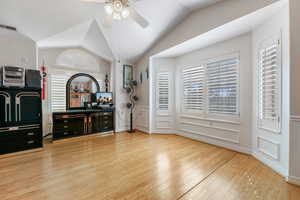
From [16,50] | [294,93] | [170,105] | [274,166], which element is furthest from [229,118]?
[16,50]

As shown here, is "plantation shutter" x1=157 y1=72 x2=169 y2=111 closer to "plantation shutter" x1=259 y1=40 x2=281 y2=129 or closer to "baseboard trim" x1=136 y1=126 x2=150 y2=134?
"baseboard trim" x1=136 y1=126 x2=150 y2=134

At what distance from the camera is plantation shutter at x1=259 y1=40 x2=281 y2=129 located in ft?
7.91

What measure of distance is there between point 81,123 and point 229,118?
4110mm

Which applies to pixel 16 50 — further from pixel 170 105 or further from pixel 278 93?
pixel 278 93

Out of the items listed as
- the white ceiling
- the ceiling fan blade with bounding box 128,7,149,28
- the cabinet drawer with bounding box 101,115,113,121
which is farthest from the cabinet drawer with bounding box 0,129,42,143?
the white ceiling

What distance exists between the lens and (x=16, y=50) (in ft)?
11.2

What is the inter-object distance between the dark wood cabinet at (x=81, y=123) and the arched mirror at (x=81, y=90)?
0.62 metres

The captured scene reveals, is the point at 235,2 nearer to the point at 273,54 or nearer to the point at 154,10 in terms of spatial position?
the point at 273,54

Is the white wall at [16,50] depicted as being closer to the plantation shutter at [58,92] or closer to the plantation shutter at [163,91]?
the plantation shutter at [58,92]

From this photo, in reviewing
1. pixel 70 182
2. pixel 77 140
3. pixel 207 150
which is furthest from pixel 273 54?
pixel 77 140

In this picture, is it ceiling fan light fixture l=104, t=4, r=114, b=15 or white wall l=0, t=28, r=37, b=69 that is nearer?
ceiling fan light fixture l=104, t=4, r=114, b=15

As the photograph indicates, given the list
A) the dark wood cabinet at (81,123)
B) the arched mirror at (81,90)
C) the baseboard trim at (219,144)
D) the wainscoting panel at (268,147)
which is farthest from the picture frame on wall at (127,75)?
the wainscoting panel at (268,147)

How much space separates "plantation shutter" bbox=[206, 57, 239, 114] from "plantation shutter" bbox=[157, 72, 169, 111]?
143 centimetres

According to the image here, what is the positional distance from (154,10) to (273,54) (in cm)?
260
